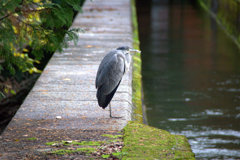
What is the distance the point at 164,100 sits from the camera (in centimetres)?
929

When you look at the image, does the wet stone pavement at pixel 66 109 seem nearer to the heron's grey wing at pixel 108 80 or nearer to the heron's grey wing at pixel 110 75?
the heron's grey wing at pixel 108 80

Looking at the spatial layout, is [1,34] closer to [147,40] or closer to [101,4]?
[147,40]

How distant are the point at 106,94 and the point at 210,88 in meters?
4.84

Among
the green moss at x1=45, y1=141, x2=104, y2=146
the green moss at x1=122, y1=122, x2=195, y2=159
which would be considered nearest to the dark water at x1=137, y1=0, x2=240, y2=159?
the green moss at x1=122, y1=122, x2=195, y2=159

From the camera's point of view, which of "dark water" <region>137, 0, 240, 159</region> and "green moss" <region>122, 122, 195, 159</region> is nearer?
"green moss" <region>122, 122, 195, 159</region>

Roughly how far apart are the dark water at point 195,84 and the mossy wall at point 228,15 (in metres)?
0.26

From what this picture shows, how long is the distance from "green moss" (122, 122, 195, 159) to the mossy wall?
8.89 metres

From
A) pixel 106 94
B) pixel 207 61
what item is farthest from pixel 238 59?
→ pixel 106 94

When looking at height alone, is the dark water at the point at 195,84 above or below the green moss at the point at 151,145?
below

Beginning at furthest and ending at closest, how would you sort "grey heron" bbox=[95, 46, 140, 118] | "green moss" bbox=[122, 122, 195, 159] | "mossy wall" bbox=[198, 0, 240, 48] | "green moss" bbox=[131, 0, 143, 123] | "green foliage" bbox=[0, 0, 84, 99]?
Answer: 1. "mossy wall" bbox=[198, 0, 240, 48]
2. "green moss" bbox=[131, 0, 143, 123]
3. "grey heron" bbox=[95, 46, 140, 118]
4. "green foliage" bbox=[0, 0, 84, 99]
5. "green moss" bbox=[122, 122, 195, 159]

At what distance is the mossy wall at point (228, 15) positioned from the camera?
13992 millimetres

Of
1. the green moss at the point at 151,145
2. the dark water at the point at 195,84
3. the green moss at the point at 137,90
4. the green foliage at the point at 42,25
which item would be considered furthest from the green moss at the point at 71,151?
the dark water at the point at 195,84

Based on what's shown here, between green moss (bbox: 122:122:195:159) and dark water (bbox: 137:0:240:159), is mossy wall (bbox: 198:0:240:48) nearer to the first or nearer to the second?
dark water (bbox: 137:0:240:159)

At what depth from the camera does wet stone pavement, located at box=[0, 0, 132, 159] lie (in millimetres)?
5027
